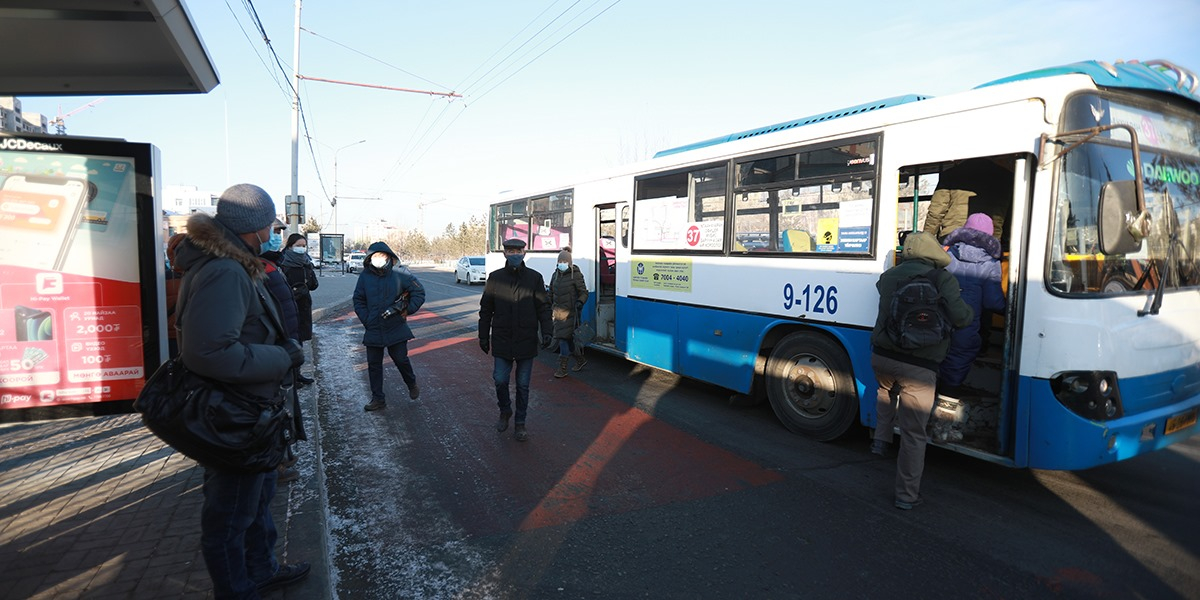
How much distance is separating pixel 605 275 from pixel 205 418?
7.84 meters

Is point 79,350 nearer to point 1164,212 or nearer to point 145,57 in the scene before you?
point 145,57

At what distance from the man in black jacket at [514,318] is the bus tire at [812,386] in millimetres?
2342

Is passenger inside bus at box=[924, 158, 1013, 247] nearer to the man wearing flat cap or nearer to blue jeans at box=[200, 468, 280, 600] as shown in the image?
the man wearing flat cap

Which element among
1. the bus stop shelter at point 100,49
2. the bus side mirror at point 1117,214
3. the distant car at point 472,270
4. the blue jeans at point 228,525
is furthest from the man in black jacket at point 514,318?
the distant car at point 472,270

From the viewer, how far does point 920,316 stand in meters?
4.16

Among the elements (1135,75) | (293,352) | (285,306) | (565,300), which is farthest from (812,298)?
(285,306)

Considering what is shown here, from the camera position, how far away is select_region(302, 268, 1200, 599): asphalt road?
3.39 metres

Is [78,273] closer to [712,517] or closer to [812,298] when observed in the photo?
[712,517]

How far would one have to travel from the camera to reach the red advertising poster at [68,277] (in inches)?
145

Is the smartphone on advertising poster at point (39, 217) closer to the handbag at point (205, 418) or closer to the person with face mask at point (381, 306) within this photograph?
the handbag at point (205, 418)

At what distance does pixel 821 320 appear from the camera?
5672mm

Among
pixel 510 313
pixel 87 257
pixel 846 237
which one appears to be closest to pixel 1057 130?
pixel 846 237

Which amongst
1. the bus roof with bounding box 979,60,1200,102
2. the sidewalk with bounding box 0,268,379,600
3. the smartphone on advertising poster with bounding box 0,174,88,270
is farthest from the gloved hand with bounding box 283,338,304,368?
the bus roof with bounding box 979,60,1200,102

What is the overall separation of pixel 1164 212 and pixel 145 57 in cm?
709
